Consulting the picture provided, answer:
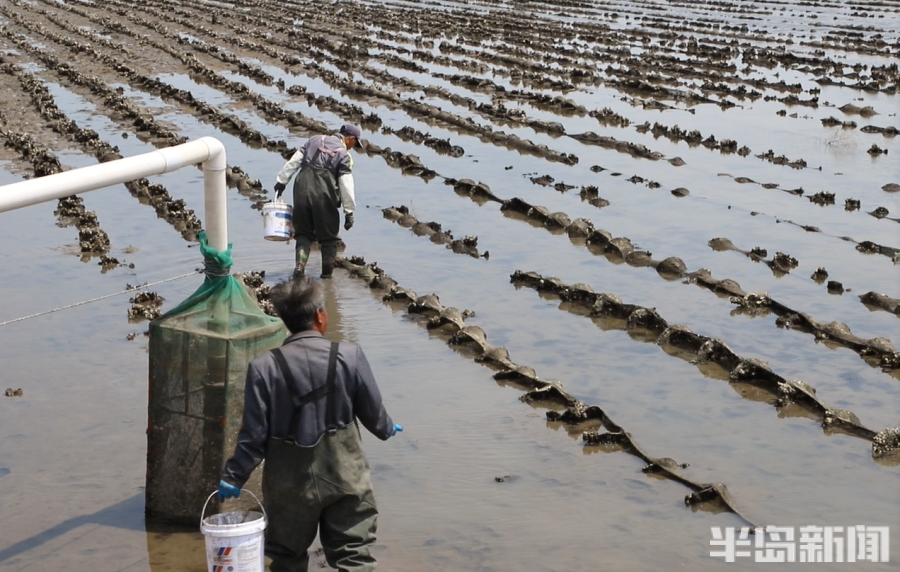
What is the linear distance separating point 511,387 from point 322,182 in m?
2.76

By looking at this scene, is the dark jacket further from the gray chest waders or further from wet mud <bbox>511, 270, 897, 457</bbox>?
the gray chest waders

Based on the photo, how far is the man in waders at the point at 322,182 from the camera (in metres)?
9.70

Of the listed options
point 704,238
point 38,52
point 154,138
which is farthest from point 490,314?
point 38,52

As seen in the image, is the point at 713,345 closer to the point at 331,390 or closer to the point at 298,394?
the point at 331,390

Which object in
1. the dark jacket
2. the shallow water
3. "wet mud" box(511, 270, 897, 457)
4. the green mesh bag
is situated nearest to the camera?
the dark jacket

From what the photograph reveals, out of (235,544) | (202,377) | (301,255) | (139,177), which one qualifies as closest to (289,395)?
(235,544)

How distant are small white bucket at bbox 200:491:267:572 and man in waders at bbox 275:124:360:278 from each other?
5235 millimetres

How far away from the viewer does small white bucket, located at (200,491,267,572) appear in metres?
4.60

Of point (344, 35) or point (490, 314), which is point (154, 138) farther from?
point (344, 35)

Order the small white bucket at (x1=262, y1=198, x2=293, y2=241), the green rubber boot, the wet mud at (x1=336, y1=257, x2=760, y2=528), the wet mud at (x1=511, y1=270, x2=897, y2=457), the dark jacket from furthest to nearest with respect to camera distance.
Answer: the green rubber boot
the small white bucket at (x1=262, y1=198, x2=293, y2=241)
the wet mud at (x1=511, y1=270, x2=897, y2=457)
the wet mud at (x1=336, y1=257, x2=760, y2=528)
the dark jacket

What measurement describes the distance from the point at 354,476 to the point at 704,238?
25.7 feet

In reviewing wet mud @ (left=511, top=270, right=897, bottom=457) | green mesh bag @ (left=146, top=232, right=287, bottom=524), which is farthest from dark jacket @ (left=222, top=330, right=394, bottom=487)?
wet mud @ (left=511, top=270, right=897, bottom=457)

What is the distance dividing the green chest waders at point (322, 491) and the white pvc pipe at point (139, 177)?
4.31 feet

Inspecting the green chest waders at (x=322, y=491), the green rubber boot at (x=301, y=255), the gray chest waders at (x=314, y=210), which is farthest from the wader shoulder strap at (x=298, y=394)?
the green rubber boot at (x=301, y=255)
